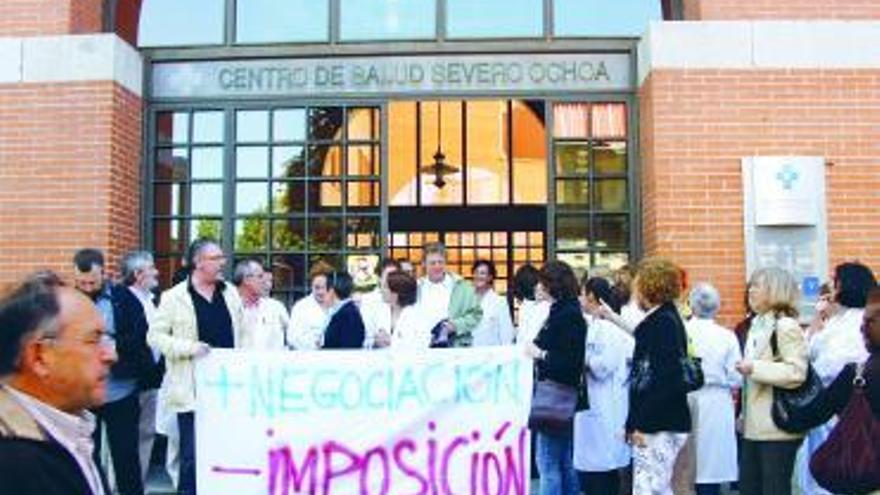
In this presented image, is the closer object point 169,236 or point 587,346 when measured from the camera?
point 587,346

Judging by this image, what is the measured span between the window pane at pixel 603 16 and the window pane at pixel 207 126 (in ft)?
11.8

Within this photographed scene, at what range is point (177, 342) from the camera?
684 cm

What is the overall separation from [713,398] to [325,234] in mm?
4494

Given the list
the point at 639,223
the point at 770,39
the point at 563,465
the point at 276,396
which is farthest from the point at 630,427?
the point at 770,39

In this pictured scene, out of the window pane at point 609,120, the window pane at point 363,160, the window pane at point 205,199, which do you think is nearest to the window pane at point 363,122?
the window pane at point 363,160

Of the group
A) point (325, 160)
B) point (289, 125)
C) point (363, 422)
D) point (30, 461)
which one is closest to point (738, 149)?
point (325, 160)

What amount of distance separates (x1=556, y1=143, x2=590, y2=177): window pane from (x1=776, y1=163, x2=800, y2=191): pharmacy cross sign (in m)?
1.85

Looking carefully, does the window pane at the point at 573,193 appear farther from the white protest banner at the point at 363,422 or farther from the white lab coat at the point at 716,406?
the white protest banner at the point at 363,422

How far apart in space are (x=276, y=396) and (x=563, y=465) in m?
2.00

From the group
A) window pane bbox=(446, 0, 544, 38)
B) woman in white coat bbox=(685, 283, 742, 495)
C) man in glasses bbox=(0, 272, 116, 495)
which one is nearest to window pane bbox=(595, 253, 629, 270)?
window pane bbox=(446, 0, 544, 38)

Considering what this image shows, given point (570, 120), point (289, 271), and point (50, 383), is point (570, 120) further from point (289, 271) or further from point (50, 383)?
point (50, 383)

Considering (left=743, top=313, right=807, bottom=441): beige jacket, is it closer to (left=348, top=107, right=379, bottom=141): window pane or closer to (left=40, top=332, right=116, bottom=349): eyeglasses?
(left=40, top=332, right=116, bottom=349): eyeglasses

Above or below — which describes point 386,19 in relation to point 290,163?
above

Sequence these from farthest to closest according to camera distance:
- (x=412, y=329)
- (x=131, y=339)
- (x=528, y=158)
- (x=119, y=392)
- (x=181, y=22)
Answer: (x=528, y=158) < (x=181, y=22) < (x=412, y=329) < (x=131, y=339) < (x=119, y=392)
